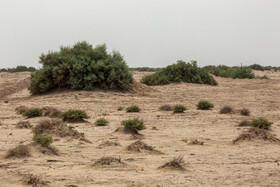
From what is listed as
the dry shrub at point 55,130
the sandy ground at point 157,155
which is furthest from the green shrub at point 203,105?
the dry shrub at point 55,130

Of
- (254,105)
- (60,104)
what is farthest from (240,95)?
(60,104)

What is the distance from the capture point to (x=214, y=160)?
26.6 feet

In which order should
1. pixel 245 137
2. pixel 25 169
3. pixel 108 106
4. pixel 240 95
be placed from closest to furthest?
pixel 25 169 → pixel 245 137 → pixel 108 106 → pixel 240 95

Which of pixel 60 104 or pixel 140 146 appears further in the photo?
pixel 60 104

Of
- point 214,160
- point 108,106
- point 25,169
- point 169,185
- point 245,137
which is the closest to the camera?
point 169,185

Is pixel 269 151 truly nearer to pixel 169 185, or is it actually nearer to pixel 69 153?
pixel 169 185

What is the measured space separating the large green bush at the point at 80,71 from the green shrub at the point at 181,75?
5.84 metres

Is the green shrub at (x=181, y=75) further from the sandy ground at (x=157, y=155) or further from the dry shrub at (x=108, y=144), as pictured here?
the dry shrub at (x=108, y=144)

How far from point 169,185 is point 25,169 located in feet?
8.01

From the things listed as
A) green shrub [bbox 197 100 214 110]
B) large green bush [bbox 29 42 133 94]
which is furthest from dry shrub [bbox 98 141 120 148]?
large green bush [bbox 29 42 133 94]

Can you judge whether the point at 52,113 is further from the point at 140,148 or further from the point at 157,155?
the point at 157,155

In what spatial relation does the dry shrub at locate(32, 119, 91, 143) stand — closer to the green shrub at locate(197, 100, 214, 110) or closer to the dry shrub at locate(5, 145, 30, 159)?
the dry shrub at locate(5, 145, 30, 159)

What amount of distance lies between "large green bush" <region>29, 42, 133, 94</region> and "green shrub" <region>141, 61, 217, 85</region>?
5838 millimetres

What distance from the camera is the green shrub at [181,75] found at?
29.5 meters
